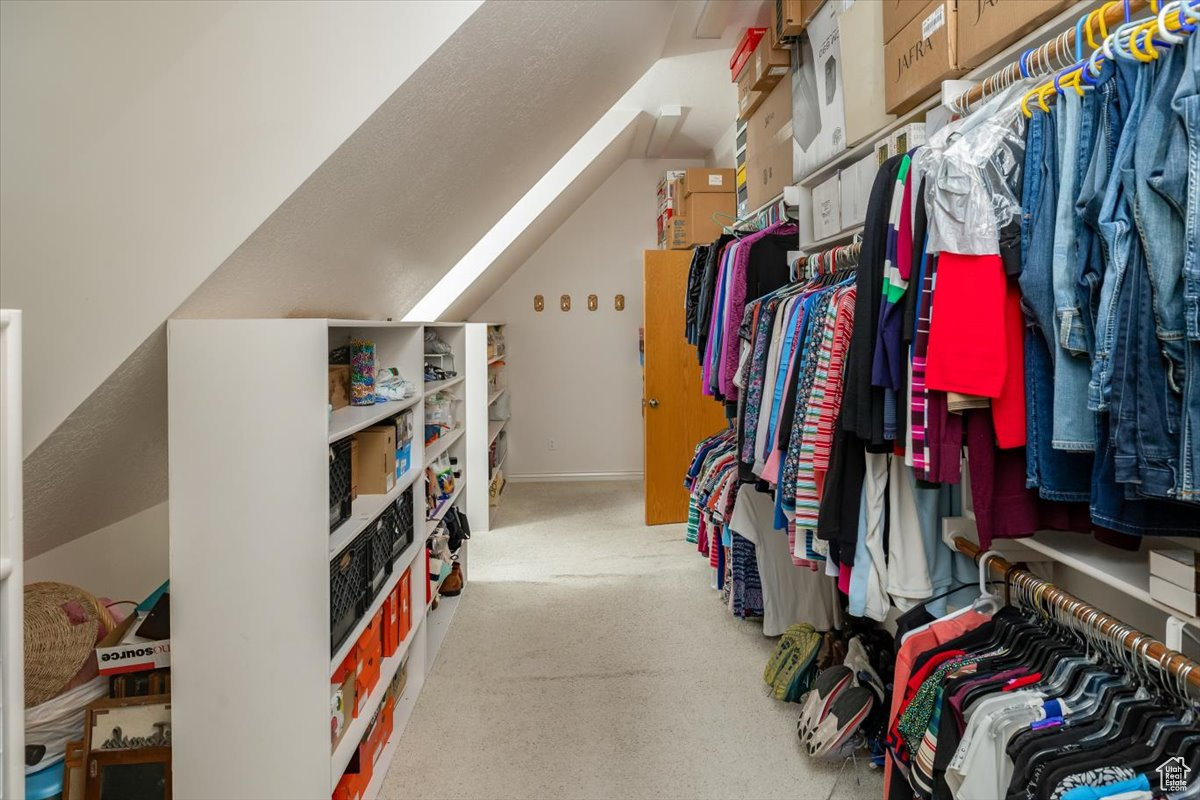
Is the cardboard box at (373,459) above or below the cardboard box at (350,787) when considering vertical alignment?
above

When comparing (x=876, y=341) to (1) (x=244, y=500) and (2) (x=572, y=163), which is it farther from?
(2) (x=572, y=163)

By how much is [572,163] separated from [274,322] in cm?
331

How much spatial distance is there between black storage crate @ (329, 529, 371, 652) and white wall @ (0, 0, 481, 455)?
2.28 ft

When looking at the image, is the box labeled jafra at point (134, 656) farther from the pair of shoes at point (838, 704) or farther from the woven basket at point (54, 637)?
the pair of shoes at point (838, 704)


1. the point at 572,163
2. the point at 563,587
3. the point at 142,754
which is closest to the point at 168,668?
the point at 142,754

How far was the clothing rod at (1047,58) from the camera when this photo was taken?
1.16 meters

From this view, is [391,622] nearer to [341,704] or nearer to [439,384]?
[341,704]

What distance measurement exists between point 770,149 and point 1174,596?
228 centimetres

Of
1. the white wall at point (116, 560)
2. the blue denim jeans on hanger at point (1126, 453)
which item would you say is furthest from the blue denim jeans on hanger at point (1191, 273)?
the white wall at point (116, 560)

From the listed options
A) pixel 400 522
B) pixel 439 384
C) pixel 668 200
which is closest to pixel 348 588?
→ pixel 400 522

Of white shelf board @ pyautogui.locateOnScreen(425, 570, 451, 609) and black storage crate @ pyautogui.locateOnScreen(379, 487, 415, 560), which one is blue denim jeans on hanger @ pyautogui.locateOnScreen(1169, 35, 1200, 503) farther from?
white shelf board @ pyautogui.locateOnScreen(425, 570, 451, 609)

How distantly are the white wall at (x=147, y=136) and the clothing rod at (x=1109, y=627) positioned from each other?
5.47 ft

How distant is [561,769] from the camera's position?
2.20 metres

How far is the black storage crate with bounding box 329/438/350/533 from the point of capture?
1.91 metres
